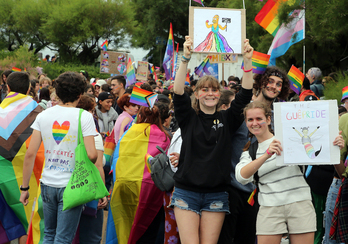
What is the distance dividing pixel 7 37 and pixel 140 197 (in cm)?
4262

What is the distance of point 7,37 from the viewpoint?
140 ft

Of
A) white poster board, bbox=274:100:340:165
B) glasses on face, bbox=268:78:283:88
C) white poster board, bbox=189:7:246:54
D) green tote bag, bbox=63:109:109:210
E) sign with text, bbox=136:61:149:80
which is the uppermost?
sign with text, bbox=136:61:149:80

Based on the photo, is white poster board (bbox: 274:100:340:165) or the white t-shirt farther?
the white t-shirt

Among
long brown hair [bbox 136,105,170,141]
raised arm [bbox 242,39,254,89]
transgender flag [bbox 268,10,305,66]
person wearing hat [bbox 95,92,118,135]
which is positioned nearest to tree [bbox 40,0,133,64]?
person wearing hat [bbox 95,92,118,135]

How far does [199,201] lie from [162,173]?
0.74 m

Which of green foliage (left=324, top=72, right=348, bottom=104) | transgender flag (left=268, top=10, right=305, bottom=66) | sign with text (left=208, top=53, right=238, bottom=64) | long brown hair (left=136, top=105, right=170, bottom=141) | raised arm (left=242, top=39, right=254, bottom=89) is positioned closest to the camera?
raised arm (left=242, top=39, right=254, bottom=89)

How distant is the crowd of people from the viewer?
3354mm

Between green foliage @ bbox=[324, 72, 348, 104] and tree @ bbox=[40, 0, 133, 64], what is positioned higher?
tree @ bbox=[40, 0, 133, 64]

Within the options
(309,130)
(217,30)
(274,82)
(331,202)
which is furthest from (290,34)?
(309,130)

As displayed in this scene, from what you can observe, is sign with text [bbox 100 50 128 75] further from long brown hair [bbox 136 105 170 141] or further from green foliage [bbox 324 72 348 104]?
long brown hair [bbox 136 105 170 141]

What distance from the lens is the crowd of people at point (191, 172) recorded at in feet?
11.0

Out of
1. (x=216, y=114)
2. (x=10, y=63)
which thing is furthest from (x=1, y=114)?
(x=10, y=63)

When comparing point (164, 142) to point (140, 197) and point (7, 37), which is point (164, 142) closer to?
point (140, 197)

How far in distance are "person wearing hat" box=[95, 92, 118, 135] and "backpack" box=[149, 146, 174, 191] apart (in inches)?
119
